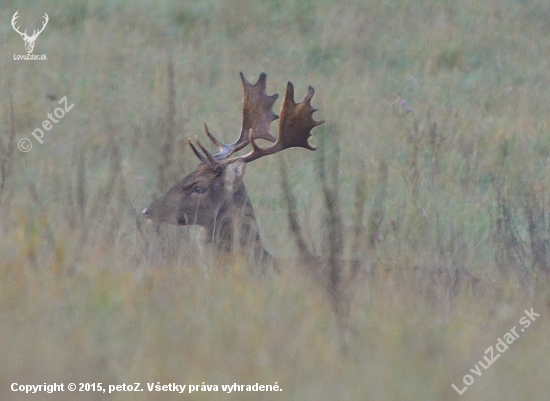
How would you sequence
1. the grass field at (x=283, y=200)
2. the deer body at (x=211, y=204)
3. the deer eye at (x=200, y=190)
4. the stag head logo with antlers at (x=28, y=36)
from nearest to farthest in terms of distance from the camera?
the grass field at (x=283, y=200), the deer body at (x=211, y=204), the deer eye at (x=200, y=190), the stag head logo with antlers at (x=28, y=36)

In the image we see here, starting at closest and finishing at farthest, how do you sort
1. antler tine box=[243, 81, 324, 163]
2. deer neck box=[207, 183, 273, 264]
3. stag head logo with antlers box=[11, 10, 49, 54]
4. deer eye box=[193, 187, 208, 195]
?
deer neck box=[207, 183, 273, 264]
deer eye box=[193, 187, 208, 195]
antler tine box=[243, 81, 324, 163]
stag head logo with antlers box=[11, 10, 49, 54]

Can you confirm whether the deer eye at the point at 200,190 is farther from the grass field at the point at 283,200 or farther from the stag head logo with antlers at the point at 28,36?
the stag head logo with antlers at the point at 28,36

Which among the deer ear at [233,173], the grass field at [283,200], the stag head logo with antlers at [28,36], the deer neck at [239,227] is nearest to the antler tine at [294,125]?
the deer ear at [233,173]

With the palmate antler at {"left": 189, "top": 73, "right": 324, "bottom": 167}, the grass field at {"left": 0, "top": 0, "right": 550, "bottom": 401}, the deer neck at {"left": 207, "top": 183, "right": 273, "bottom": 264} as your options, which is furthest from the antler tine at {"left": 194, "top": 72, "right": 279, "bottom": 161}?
the deer neck at {"left": 207, "top": 183, "right": 273, "bottom": 264}

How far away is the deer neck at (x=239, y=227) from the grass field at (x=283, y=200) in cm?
26

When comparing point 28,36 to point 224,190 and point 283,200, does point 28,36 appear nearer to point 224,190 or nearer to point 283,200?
point 283,200

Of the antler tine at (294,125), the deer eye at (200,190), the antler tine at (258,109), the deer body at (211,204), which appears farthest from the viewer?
the antler tine at (258,109)

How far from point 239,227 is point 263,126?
5.85ft

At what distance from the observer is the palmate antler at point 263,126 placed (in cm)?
791

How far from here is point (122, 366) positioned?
415cm

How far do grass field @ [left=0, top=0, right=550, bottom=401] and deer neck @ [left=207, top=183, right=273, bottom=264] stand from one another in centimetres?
26

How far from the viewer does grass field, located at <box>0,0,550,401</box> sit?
4332mm

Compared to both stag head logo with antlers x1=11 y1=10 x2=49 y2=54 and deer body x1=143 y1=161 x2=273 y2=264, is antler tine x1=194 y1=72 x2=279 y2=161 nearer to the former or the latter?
deer body x1=143 y1=161 x2=273 y2=264

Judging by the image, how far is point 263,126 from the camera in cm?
861
